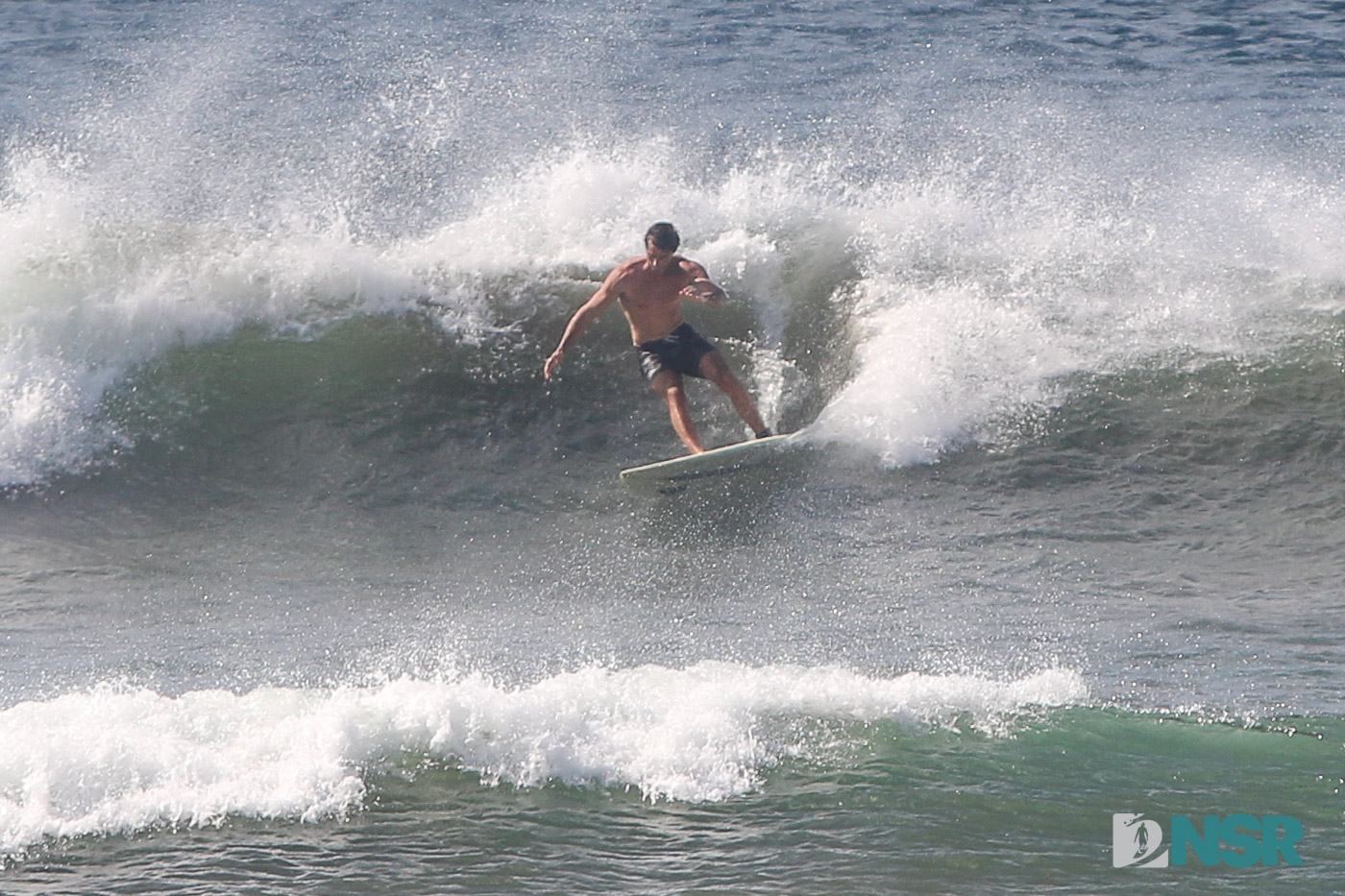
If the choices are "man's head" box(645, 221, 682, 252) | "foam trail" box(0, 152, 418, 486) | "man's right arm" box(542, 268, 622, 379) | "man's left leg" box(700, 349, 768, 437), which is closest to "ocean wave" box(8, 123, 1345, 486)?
"foam trail" box(0, 152, 418, 486)

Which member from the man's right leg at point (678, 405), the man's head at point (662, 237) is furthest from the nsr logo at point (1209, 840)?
the man's head at point (662, 237)

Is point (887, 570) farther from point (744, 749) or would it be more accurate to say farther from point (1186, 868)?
point (1186, 868)

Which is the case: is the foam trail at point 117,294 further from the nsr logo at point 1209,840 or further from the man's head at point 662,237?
the nsr logo at point 1209,840

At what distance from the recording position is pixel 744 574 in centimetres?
747

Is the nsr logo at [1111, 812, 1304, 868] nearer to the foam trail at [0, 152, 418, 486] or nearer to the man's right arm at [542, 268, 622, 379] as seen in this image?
the man's right arm at [542, 268, 622, 379]

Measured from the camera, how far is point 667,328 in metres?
8.81

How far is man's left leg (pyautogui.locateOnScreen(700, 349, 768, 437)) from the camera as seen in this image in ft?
28.5

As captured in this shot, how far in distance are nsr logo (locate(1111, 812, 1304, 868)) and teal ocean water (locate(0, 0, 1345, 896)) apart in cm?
4

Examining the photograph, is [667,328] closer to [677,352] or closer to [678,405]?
[677,352]

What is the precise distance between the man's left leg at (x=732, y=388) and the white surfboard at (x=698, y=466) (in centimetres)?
21

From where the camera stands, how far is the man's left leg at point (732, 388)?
8.68 metres

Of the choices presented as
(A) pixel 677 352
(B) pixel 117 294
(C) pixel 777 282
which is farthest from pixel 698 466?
(B) pixel 117 294

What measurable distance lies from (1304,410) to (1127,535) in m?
1.92

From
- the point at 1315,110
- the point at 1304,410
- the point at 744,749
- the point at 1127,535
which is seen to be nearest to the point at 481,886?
the point at 744,749
